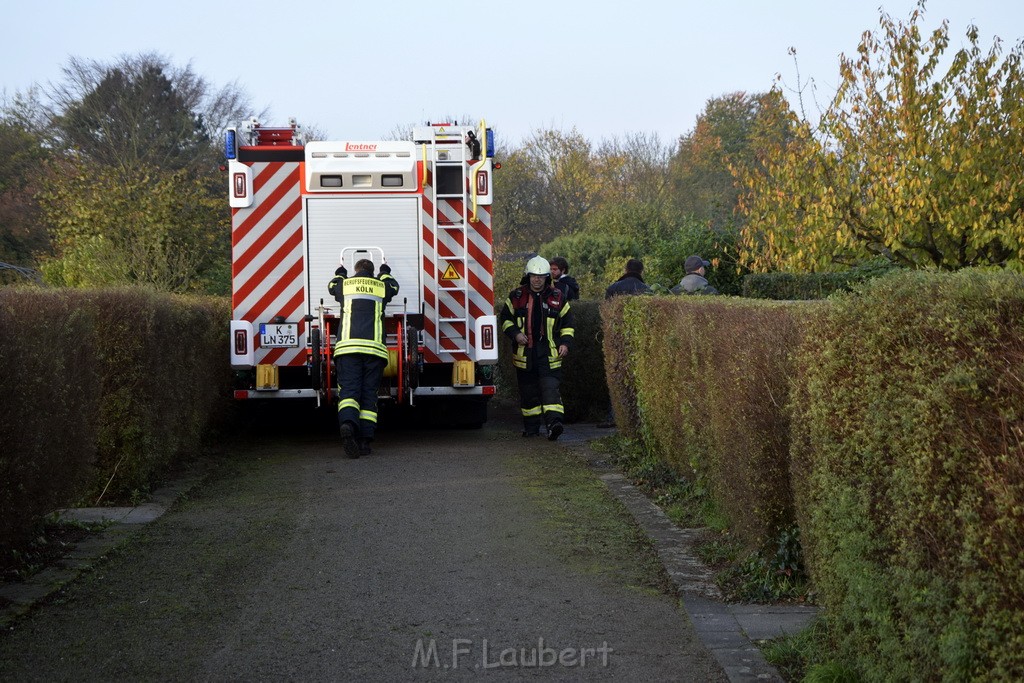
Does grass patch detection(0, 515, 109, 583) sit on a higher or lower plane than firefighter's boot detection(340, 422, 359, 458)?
lower

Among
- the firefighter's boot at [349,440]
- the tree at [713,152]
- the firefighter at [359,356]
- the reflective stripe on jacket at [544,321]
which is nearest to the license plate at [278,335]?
the firefighter at [359,356]

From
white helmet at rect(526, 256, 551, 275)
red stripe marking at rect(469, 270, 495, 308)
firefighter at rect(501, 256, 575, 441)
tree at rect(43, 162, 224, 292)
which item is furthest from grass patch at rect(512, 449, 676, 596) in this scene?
tree at rect(43, 162, 224, 292)

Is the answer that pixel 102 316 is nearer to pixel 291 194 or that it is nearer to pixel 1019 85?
pixel 291 194

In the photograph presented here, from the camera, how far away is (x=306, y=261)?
11.9m

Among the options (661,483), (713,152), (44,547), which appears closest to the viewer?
(44,547)

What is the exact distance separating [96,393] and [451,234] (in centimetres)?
537

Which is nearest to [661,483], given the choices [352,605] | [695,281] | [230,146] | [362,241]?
[352,605]

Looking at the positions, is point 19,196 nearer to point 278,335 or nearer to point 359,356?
point 278,335

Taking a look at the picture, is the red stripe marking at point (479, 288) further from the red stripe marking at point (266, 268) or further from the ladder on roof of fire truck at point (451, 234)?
the red stripe marking at point (266, 268)

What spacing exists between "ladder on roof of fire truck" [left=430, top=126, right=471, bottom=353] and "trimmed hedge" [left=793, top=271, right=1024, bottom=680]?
7805 mm

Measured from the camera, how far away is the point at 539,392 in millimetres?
12492

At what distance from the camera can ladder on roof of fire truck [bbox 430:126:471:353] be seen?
12.0 metres

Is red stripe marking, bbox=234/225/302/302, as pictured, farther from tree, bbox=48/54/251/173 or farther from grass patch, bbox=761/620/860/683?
tree, bbox=48/54/251/173

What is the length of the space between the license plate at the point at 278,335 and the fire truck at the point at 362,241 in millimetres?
10
